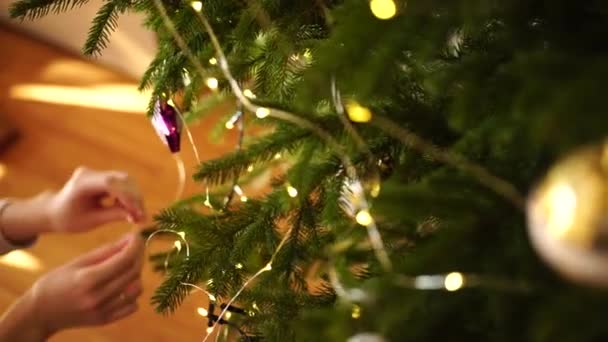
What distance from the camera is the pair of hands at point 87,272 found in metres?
0.69

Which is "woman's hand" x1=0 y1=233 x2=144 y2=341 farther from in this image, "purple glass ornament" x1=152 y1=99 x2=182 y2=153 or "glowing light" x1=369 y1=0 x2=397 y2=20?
"glowing light" x1=369 y1=0 x2=397 y2=20

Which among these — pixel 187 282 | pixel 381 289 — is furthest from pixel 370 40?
pixel 187 282

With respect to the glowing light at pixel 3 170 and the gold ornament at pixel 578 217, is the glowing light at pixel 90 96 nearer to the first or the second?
the glowing light at pixel 3 170

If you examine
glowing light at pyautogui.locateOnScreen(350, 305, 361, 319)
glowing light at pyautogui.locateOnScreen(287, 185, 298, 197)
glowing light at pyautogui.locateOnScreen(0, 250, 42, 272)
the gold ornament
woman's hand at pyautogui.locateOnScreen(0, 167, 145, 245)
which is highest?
glowing light at pyautogui.locateOnScreen(287, 185, 298, 197)

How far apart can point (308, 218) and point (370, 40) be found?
371 millimetres

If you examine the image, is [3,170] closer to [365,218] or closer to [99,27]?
[99,27]

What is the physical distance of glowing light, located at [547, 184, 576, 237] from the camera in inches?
12.5

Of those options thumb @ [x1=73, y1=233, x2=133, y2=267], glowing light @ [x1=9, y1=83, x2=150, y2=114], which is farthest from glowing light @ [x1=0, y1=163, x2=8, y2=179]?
thumb @ [x1=73, y1=233, x2=133, y2=267]

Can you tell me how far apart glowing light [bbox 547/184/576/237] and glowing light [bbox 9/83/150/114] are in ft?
5.05

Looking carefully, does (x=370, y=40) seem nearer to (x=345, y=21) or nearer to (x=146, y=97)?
(x=345, y=21)

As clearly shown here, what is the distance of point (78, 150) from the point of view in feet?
5.39

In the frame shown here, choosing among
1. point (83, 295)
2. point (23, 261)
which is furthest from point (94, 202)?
point (23, 261)

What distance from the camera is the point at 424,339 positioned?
1.35 feet

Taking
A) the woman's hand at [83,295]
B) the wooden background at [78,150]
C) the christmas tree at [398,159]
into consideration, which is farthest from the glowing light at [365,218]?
the wooden background at [78,150]
